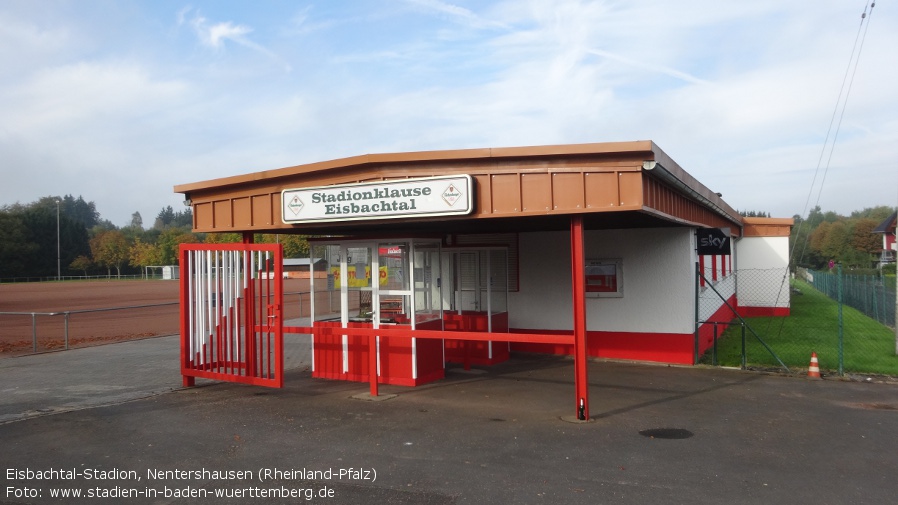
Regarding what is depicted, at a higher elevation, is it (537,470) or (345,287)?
(345,287)

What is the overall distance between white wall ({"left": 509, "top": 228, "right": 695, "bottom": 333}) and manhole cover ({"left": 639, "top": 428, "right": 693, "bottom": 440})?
4974 mm

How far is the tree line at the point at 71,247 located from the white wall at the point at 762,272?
53.6 meters

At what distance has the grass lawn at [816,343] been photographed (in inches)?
485

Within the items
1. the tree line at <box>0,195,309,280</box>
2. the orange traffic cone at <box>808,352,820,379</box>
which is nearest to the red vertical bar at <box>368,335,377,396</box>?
the orange traffic cone at <box>808,352,820,379</box>

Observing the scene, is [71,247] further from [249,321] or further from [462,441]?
[462,441]

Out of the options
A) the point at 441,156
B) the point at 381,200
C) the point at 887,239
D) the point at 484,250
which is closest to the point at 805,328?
the point at 484,250

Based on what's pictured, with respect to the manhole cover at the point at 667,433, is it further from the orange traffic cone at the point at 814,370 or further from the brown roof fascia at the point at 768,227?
the brown roof fascia at the point at 768,227

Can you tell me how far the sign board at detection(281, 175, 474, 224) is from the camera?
27.9 feet

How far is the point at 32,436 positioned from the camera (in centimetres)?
781

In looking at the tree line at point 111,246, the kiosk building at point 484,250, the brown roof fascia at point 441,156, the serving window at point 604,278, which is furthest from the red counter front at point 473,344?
the tree line at point 111,246

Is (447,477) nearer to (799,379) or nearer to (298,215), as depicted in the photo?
(298,215)

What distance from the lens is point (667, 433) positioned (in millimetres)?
7555

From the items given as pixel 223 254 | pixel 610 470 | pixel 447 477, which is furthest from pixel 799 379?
pixel 223 254

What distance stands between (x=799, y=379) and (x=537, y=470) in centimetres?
672
